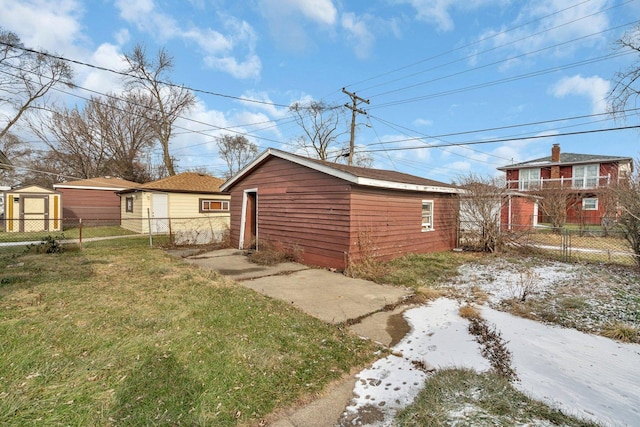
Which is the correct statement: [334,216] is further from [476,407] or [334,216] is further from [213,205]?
[213,205]

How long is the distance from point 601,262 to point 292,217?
8.90m

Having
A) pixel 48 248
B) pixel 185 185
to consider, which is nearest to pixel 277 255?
pixel 48 248

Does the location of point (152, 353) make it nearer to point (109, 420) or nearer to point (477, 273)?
point (109, 420)

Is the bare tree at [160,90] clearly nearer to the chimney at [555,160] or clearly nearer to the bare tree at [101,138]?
the bare tree at [101,138]

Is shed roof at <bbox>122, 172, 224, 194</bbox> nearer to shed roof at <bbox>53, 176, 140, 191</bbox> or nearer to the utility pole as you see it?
shed roof at <bbox>53, 176, 140, 191</bbox>

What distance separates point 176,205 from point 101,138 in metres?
17.2

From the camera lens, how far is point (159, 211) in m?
16.4

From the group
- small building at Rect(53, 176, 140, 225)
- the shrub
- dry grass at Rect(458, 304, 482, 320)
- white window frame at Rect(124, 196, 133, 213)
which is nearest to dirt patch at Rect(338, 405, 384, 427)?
dry grass at Rect(458, 304, 482, 320)

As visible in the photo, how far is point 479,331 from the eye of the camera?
159 inches

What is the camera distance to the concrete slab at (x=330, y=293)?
493 centimetres

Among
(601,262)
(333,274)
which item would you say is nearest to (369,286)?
(333,274)

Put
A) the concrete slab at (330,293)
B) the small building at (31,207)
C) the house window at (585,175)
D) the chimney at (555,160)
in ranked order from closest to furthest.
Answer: the concrete slab at (330,293) < the small building at (31,207) < the house window at (585,175) < the chimney at (555,160)

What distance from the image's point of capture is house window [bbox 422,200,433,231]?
406 inches

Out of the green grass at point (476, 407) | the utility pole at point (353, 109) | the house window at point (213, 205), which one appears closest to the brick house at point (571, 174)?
the utility pole at point (353, 109)
